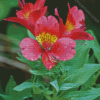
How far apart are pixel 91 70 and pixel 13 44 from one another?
1205 millimetres

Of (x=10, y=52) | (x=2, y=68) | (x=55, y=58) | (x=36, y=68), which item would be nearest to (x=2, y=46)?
(x=10, y=52)

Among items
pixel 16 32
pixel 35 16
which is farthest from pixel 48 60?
pixel 16 32

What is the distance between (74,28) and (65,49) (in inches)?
6.1

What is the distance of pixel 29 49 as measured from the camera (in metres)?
0.76

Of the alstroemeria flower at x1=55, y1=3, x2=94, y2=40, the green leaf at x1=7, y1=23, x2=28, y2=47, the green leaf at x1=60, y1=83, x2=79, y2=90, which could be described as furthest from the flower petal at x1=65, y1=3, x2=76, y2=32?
the green leaf at x1=7, y1=23, x2=28, y2=47

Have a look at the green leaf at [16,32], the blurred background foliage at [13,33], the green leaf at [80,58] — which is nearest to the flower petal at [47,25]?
Answer: the green leaf at [80,58]

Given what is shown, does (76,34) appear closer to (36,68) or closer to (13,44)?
(36,68)

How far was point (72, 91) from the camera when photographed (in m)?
0.91

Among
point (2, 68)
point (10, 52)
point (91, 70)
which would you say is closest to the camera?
point (91, 70)

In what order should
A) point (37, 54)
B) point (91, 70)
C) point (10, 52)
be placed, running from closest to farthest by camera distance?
point (37, 54) → point (91, 70) → point (10, 52)

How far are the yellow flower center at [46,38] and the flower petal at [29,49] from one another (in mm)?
43

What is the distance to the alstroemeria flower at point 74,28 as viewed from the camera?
786 millimetres

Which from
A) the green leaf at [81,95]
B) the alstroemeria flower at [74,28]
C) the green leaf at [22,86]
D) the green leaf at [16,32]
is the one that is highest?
the alstroemeria flower at [74,28]

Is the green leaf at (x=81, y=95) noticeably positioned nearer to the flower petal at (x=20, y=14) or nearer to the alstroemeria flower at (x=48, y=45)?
the alstroemeria flower at (x=48, y=45)
